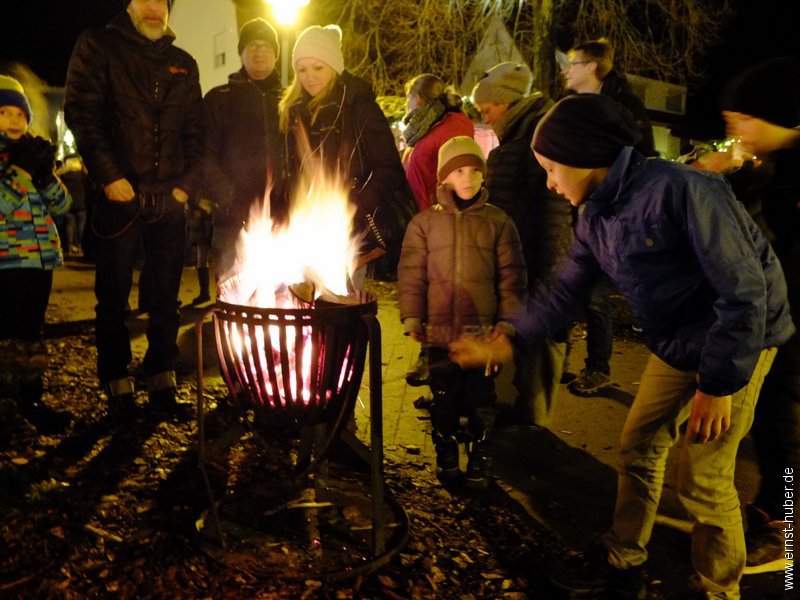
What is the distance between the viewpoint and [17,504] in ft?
10.1

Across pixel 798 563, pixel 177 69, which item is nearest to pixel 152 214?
pixel 177 69

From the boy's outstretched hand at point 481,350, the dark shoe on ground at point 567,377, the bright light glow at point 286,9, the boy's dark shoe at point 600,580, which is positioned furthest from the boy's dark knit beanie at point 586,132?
the bright light glow at point 286,9

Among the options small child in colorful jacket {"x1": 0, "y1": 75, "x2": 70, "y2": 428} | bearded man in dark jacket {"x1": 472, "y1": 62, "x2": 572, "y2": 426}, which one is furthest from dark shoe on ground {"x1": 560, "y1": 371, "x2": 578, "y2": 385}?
small child in colorful jacket {"x1": 0, "y1": 75, "x2": 70, "y2": 428}

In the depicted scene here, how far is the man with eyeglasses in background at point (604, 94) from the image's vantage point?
494cm

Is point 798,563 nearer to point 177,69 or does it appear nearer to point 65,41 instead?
point 177,69

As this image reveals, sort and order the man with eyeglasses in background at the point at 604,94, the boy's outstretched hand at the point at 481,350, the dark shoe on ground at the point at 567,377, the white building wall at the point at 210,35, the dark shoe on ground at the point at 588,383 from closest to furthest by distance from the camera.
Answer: the boy's outstretched hand at the point at 481,350 → the man with eyeglasses in background at the point at 604,94 → the dark shoe on ground at the point at 588,383 → the dark shoe on ground at the point at 567,377 → the white building wall at the point at 210,35

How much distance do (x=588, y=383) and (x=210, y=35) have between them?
68.7ft

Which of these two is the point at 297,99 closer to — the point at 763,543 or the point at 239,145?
the point at 239,145

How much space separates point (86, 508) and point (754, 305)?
3.04 metres

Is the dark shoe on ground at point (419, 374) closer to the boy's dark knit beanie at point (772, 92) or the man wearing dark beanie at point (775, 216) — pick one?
the man wearing dark beanie at point (775, 216)

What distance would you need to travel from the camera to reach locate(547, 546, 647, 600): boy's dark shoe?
273cm

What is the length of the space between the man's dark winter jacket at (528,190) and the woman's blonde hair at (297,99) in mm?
1220

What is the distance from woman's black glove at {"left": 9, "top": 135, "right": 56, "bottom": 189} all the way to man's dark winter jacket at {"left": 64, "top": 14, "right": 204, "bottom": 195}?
329mm

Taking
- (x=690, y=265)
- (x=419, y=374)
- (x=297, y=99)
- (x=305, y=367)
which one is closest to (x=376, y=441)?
(x=305, y=367)
